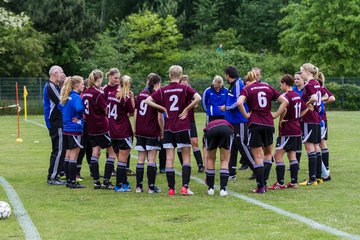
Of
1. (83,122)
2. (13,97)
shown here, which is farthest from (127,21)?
(83,122)

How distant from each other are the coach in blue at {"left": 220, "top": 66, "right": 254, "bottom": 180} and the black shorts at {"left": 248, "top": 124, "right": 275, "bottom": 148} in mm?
1207

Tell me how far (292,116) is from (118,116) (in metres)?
2.94

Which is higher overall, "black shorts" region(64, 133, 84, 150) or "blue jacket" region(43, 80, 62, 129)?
"blue jacket" region(43, 80, 62, 129)

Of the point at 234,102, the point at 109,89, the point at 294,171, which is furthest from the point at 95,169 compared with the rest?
the point at 294,171

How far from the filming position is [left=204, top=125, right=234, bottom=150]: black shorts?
1107 cm

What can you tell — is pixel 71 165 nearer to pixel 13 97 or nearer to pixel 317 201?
pixel 317 201

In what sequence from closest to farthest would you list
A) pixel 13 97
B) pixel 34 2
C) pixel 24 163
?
1. pixel 24 163
2. pixel 13 97
3. pixel 34 2

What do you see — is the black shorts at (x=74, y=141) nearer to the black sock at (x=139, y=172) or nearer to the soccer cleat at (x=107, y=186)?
the soccer cleat at (x=107, y=186)

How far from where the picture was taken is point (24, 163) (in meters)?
16.5

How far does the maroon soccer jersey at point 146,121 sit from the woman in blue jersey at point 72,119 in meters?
1.14

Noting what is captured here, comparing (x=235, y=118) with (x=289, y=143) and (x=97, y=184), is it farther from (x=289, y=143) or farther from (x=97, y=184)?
(x=97, y=184)

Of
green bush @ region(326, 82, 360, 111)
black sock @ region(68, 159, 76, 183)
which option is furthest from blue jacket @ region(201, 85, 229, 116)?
green bush @ region(326, 82, 360, 111)

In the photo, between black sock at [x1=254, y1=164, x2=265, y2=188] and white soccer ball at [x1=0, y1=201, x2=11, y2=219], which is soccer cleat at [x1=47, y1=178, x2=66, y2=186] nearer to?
white soccer ball at [x1=0, y1=201, x2=11, y2=219]

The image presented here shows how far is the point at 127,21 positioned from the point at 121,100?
161 feet
